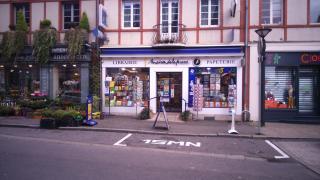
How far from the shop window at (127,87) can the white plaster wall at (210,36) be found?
323cm

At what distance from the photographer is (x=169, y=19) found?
1656 centimetres

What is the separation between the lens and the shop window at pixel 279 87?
51.7ft

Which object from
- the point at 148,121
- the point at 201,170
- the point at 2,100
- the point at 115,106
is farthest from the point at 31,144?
the point at 2,100

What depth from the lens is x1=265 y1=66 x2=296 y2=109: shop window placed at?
51.7 ft

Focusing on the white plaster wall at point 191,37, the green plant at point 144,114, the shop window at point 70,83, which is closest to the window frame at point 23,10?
the shop window at point 70,83

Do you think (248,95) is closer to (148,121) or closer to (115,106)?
(148,121)

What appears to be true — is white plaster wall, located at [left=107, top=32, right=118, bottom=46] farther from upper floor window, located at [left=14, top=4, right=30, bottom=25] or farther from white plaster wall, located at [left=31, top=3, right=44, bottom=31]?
upper floor window, located at [left=14, top=4, right=30, bottom=25]

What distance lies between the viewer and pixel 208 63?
1611cm

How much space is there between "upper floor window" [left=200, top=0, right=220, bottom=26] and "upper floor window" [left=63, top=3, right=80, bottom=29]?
21.8 feet

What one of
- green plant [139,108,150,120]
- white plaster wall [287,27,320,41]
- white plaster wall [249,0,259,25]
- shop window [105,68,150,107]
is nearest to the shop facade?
shop window [105,68,150,107]

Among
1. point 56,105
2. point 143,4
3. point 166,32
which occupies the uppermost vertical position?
point 143,4

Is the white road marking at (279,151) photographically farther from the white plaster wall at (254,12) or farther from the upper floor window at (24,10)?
the upper floor window at (24,10)

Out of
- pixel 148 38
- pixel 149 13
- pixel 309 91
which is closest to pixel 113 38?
pixel 148 38

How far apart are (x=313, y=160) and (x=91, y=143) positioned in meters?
6.33
